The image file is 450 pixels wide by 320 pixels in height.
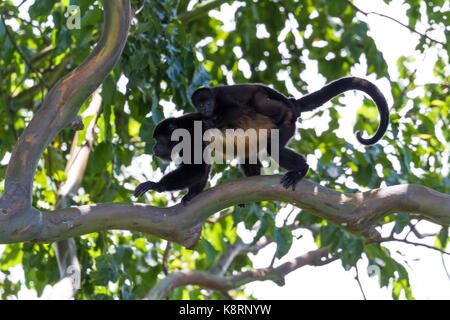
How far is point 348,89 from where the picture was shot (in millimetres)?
3111

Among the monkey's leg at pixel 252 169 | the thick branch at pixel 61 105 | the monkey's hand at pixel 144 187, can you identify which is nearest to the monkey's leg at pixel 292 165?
the monkey's leg at pixel 252 169

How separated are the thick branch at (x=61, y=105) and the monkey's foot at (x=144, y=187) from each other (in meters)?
0.66

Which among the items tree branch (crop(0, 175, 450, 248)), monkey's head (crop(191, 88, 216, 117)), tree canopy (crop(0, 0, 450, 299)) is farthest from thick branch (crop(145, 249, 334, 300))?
tree branch (crop(0, 175, 450, 248))

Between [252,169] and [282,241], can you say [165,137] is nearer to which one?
[252,169]

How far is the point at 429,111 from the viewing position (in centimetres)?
505

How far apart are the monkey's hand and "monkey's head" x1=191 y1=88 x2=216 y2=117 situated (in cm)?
44

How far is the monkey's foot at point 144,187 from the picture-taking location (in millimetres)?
2894

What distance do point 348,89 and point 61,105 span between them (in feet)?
4.79

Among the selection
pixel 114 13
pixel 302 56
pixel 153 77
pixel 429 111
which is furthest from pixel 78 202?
pixel 429 111

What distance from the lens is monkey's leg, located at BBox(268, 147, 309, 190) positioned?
101 inches

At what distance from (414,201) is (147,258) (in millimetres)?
2488

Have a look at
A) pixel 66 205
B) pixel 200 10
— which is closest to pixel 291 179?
pixel 66 205

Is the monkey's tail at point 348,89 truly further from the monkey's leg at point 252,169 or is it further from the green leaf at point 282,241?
the green leaf at point 282,241
